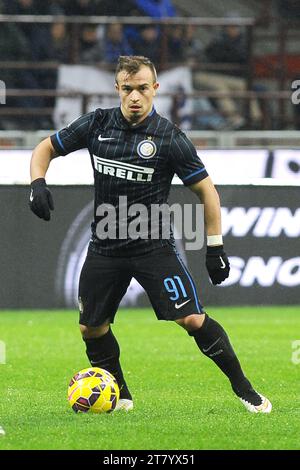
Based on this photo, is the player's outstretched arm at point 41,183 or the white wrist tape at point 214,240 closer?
the player's outstretched arm at point 41,183

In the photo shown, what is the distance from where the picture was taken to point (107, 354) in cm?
746

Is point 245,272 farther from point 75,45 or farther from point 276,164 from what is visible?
point 75,45

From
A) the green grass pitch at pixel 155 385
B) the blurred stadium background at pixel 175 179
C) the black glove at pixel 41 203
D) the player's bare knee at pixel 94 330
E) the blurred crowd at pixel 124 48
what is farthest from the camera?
the blurred crowd at pixel 124 48

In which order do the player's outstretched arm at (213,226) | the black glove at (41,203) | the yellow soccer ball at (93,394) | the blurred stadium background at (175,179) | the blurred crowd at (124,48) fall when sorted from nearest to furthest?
the black glove at (41,203), the player's outstretched arm at (213,226), the yellow soccer ball at (93,394), the blurred stadium background at (175,179), the blurred crowd at (124,48)

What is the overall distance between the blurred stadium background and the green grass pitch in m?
0.04

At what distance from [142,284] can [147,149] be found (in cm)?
85

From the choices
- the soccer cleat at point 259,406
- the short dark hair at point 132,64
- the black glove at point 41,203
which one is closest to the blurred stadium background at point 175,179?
the soccer cleat at point 259,406

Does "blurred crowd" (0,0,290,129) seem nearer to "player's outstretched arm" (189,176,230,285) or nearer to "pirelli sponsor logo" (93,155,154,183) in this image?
"pirelli sponsor logo" (93,155,154,183)

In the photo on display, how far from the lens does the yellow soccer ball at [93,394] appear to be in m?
7.12

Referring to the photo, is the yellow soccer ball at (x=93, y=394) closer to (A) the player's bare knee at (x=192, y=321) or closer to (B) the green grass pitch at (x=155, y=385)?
(B) the green grass pitch at (x=155, y=385)

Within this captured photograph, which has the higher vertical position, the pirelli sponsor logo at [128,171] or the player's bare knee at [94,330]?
the pirelli sponsor logo at [128,171]

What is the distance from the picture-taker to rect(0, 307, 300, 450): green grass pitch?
628 centimetres

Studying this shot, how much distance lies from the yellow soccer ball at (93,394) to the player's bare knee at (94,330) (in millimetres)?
268
